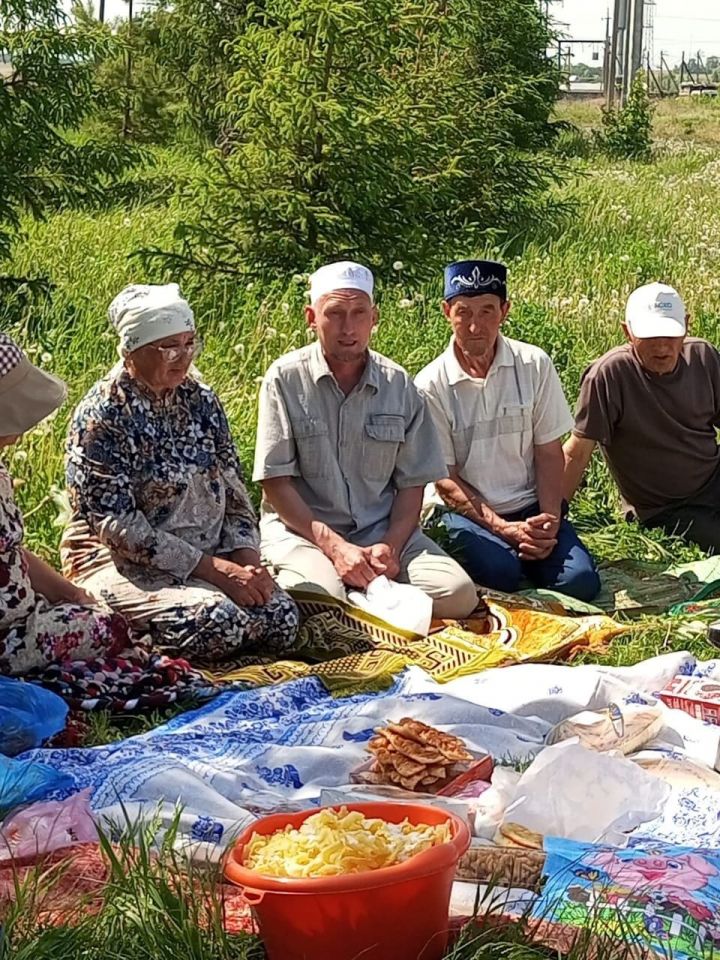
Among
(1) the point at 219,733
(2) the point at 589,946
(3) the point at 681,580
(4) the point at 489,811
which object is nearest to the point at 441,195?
(3) the point at 681,580

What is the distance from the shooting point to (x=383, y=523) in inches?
229

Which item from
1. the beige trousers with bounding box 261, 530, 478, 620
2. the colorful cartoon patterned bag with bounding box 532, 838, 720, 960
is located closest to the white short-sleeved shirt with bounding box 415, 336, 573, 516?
the beige trousers with bounding box 261, 530, 478, 620

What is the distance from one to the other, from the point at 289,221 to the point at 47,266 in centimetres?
251

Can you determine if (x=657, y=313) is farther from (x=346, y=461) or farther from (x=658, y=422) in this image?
(x=346, y=461)

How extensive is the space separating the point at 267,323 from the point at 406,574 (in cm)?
320

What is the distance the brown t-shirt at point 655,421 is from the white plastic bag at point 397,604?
1519 millimetres

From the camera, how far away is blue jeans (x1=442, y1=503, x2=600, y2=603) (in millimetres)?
5992

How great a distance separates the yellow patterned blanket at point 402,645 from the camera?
4.91 metres

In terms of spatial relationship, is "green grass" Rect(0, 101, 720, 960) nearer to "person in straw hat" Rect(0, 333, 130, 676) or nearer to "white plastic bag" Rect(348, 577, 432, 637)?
"person in straw hat" Rect(0, 333, 130, 676)

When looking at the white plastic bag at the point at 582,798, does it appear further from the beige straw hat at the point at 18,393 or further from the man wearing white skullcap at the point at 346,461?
the man wearing white skullcap at the point at 346,461

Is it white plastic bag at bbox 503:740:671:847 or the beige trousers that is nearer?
white plastic bag at bbox 503:740:671:847

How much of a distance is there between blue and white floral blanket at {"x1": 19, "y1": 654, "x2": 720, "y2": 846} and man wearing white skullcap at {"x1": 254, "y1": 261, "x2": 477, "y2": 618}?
0.82m

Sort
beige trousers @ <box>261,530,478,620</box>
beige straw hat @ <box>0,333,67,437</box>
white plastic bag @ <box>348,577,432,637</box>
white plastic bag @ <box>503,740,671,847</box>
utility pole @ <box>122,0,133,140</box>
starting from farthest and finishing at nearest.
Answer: utility pole @ <box>122,0,133,140</box>
beige trousers @ <box>261,530,478,620</box>
white plastic bag @ <box>348,577,432,637</box>
beige straw hat @ <box>0,333,67,437</box>
white plastic bag @ <box>503,740,671,847</box>

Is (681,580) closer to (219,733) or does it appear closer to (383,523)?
(383,523)
